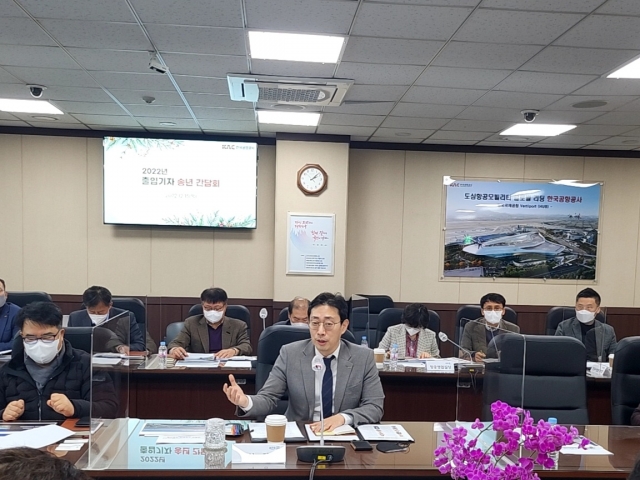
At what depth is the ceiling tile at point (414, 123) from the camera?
4613 millimetres

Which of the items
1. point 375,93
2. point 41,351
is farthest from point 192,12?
point 41,351

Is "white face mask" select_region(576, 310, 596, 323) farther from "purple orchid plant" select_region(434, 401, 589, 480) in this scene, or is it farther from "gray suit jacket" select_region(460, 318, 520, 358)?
"purple orchid plant" select_region(434, 401, 589, 480)

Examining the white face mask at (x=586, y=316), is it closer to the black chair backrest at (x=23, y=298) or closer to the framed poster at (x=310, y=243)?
the framed poster at (x=310, y=243)

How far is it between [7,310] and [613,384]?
4266 millimetres

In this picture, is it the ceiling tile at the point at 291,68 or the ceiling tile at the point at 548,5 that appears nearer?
the ceiling tile at the point at 548,5

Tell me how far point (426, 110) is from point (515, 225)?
241cm

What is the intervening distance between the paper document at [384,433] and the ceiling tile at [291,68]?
2.33 m

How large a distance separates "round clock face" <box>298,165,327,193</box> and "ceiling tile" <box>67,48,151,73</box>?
2313mm

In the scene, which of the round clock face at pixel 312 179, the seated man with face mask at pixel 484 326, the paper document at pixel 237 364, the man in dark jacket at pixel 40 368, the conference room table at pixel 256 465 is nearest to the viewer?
the conference room table at pixel 256 465

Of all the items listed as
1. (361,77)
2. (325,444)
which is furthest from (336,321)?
(361,77)

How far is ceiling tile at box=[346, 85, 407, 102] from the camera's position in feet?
12.1

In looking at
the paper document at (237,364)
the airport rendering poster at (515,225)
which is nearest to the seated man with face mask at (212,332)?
the paper document at (237,364)

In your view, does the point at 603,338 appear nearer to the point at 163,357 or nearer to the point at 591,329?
the point at 591,329

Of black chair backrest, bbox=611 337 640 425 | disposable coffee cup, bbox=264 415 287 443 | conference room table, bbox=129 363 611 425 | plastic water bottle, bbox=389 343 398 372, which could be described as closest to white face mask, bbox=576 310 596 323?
conference room table, bbox=129 363 611 425
